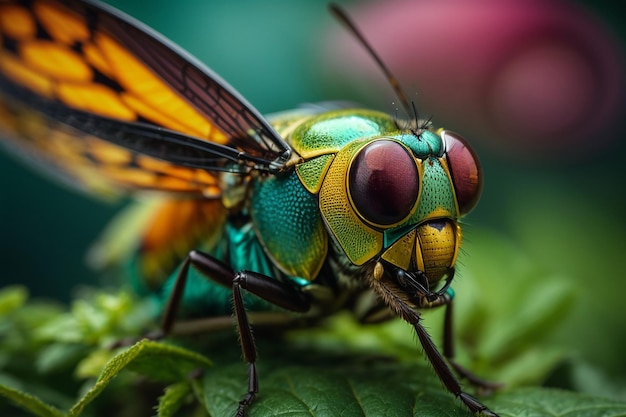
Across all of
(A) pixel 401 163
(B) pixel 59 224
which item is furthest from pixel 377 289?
(B) pixel 59 224

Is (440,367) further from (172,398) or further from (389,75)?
(389,75)

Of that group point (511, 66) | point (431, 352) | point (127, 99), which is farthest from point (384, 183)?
point (511, 66)

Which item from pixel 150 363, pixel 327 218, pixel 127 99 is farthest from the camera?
pixel 127 99

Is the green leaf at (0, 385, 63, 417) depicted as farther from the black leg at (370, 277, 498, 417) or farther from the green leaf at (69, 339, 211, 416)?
the black leg at (370, 277, 498, 417)

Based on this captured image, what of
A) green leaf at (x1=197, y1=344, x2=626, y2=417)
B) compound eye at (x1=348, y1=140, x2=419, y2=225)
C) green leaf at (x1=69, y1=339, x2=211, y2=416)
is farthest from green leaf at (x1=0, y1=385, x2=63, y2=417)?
compound eye at (x1=348, y1=140, x2=419, y2=225)

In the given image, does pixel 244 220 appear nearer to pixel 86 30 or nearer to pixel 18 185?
pixel 86 30
